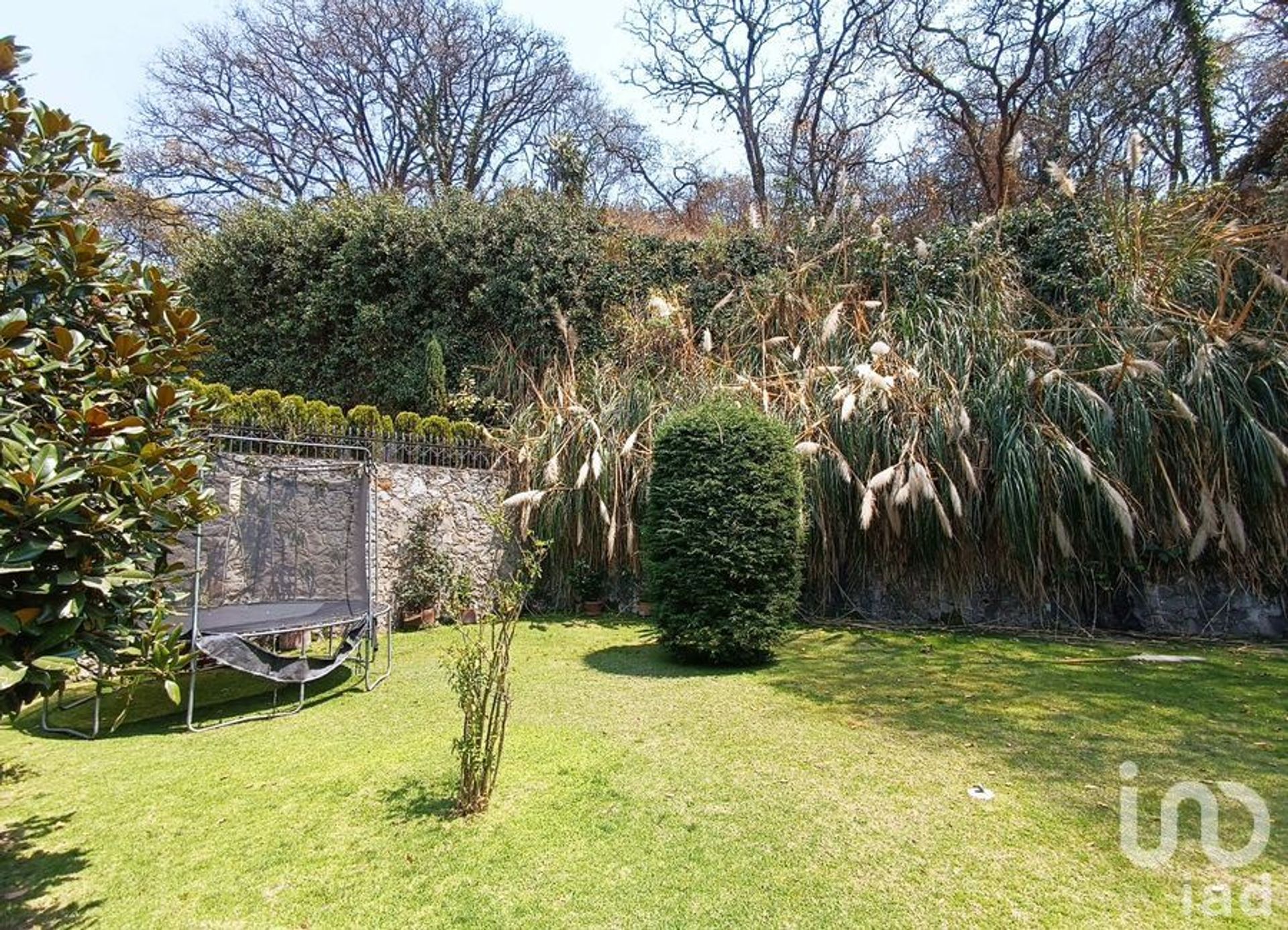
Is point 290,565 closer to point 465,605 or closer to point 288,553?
point 288,553

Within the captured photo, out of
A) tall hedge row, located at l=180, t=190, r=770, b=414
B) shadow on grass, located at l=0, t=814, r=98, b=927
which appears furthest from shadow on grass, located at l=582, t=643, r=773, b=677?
tall hedge row, located at l=180, t=190, r=770, b=414

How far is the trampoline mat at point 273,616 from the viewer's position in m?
4.47

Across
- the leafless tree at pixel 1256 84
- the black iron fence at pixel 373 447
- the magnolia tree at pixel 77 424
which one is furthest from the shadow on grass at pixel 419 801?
the leafless tree at pixel 1256 84

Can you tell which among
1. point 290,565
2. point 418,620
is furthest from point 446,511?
point 290,565

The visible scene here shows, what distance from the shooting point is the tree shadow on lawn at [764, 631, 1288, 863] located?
123 inches

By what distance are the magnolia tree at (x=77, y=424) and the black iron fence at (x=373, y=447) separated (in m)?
3.73

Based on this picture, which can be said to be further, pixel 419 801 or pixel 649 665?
pixel 649 665

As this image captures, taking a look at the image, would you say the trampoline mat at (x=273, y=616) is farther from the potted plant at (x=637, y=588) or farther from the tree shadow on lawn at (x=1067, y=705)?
the tree shadow on lawn at (x=1067, y=705)

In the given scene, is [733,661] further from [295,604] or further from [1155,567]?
[1155,567]

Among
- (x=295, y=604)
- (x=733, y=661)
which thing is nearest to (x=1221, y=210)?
(x=733, y=661)

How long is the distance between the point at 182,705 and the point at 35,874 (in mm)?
2532

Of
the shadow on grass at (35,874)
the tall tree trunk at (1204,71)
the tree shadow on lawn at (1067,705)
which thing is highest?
the tall tree trunk at (1204,71)

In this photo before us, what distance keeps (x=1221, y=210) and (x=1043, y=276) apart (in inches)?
66.4

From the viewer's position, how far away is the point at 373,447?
7.39 m
